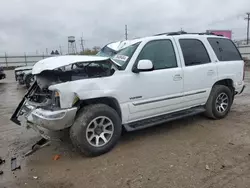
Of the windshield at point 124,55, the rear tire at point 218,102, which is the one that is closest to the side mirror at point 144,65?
the windshield at point 124,55

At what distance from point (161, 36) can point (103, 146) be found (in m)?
2.34

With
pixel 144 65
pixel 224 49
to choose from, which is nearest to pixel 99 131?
pixel 144 65

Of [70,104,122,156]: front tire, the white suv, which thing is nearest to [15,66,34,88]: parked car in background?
the white suv

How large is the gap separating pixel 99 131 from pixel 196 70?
235cm

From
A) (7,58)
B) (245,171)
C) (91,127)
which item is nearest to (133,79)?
(91,127)

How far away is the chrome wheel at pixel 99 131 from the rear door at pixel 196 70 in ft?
5.64

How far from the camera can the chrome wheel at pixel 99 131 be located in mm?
3756

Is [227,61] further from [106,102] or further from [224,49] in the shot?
[106,102]

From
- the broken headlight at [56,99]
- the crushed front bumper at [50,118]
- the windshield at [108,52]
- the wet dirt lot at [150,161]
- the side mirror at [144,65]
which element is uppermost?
the windshield at [108,52]

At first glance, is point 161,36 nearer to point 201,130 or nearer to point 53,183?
point 201,130

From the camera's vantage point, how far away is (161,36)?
15.3 ft

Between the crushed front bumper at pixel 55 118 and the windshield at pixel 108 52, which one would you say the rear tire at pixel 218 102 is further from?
the crushed front bumper at pixel 55 118

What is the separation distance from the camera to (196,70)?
4871 mm

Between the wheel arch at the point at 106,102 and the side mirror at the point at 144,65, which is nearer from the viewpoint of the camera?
the wheel arch at the point at 106,102
